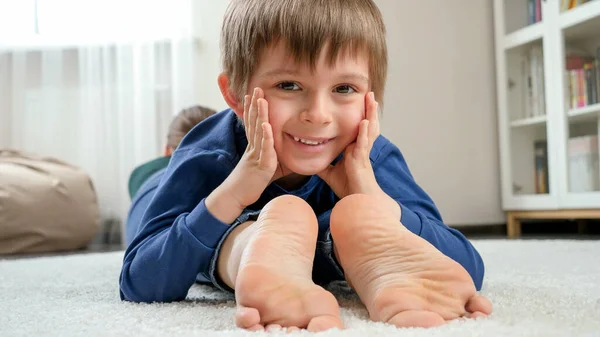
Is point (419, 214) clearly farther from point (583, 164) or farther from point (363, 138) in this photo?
point (583, 164)

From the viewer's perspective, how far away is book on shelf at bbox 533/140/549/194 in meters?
2.21

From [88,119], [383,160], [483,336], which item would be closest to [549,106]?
[383,160]

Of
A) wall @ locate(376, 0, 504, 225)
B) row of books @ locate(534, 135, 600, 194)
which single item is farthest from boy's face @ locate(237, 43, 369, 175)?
wall @ locate(376, 0, 504, 225)

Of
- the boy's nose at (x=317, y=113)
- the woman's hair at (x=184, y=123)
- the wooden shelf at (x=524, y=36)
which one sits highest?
the wooden shelf at (x=524, y=36)

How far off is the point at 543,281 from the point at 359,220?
0.40 meters

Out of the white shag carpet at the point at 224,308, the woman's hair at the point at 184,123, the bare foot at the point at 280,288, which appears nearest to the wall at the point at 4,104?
the woman's hair at the point at 184,123

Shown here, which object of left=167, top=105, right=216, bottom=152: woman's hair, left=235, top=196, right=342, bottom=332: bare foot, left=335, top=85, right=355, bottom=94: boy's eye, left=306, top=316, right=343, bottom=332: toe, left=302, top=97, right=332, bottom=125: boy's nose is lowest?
left=306, top=316, right=343, bottom=332: toe

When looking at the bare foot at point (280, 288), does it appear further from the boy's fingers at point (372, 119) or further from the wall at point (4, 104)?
the wall at point (4, 104)

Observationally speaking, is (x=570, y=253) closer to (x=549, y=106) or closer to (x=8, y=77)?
(x=549, y=106)

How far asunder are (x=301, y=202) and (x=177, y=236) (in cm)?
17

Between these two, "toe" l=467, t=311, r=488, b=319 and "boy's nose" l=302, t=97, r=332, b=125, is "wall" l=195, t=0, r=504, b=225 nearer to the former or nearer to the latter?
"boy's nose" l=302, t=97, r=332, b=125

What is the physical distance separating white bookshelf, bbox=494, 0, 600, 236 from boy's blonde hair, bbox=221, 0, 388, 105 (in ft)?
4.83

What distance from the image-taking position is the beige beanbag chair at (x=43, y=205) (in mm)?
2068

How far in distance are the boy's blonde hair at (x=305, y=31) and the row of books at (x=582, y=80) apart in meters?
1.46
